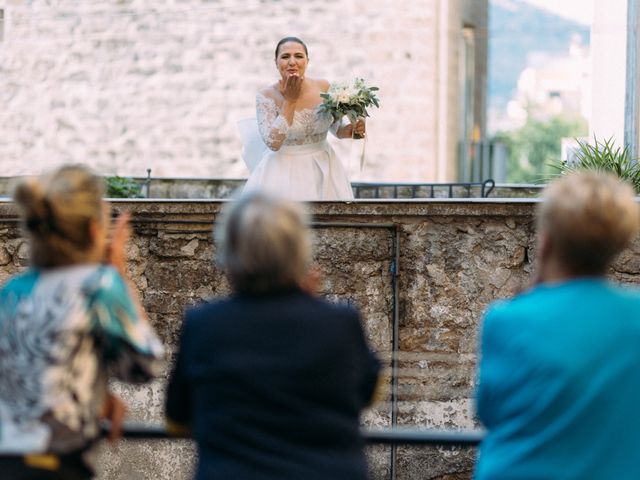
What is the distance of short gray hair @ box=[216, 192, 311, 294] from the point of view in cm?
300

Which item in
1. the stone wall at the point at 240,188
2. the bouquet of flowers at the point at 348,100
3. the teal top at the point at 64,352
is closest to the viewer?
the teal top at the point at 64,352

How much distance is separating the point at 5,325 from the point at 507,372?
1.24m

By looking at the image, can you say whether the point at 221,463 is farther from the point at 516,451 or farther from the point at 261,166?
the point at 261,166

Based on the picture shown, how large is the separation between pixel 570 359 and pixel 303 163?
5.38 metres

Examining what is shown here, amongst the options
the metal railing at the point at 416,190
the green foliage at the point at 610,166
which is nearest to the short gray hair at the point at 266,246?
the green foliage at the point at 610,166

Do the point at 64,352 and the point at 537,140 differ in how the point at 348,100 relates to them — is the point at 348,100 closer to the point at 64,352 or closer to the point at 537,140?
the point at 64,352

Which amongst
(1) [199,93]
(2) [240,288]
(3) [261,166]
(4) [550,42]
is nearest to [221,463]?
(2) [240,288]

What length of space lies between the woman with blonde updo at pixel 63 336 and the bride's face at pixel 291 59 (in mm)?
4552

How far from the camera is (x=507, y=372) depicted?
295 cm

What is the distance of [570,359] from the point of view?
288 centimetres

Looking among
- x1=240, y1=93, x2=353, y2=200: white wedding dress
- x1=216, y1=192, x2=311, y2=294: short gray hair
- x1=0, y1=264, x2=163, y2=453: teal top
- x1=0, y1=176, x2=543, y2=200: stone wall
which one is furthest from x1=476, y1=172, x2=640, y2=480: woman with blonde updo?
x1=0, y1=176, x2=543, y2=200: stone wall

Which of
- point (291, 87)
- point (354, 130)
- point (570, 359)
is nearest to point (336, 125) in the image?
point (354, 130)

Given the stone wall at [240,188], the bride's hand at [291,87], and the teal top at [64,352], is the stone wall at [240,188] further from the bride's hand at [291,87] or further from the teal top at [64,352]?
the teal top at [64,352]

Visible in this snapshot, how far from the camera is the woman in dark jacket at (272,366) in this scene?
2.94m
